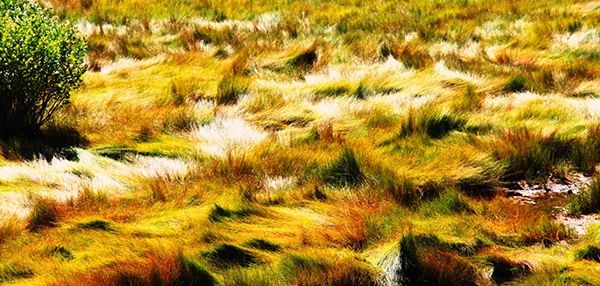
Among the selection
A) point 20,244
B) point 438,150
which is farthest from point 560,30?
point 20,244

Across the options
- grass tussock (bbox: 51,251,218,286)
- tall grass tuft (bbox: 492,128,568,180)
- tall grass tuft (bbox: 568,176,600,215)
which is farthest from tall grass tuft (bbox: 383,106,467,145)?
grass tussock (bbox: 51,251,218,286)

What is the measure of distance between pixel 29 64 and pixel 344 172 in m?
1.84

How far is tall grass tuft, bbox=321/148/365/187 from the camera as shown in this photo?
2.89 m

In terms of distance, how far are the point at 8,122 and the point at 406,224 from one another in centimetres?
235

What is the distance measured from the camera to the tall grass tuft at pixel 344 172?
2.89m

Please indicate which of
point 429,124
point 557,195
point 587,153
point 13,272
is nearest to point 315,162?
point 429,124

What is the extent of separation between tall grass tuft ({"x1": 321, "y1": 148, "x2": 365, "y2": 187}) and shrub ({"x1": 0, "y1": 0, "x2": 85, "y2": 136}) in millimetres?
1626

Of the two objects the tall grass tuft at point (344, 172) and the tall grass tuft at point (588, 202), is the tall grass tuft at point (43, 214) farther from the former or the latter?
the tall grass tuft at point (588, 202)

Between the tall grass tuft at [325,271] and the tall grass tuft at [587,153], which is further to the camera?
the tall grass tuft at [587,153]

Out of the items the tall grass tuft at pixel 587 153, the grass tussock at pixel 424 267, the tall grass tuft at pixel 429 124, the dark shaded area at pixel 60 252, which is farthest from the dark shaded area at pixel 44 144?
the tall grass tuft at pixel 587 153

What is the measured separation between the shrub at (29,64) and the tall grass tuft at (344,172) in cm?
163

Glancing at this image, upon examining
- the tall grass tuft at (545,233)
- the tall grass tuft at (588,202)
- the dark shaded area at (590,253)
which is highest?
the dark shaded area at (590,253)

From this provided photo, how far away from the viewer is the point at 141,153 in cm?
336

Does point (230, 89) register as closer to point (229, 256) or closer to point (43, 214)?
point (43, 214)
